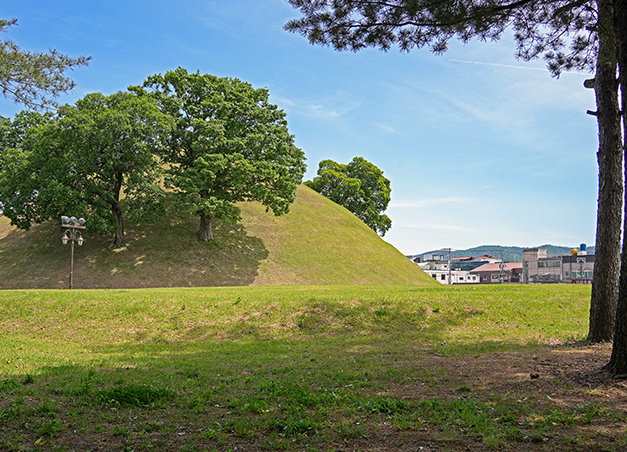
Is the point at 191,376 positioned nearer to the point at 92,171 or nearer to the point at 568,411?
the point at 568,411

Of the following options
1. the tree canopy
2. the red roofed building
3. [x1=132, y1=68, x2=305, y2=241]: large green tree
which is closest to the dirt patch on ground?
the tree canopy

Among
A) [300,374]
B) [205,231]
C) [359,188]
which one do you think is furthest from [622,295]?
[359,188]

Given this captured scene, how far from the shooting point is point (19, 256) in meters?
33.1

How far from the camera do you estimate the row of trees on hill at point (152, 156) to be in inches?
1144

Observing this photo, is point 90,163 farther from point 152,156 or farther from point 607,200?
point 607,200

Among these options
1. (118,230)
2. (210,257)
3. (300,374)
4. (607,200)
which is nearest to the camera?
(300,374)

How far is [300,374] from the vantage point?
8156 millimetres

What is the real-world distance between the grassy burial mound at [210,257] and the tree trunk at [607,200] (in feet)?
80.3

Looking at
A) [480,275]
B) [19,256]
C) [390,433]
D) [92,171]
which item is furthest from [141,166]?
[480,275]

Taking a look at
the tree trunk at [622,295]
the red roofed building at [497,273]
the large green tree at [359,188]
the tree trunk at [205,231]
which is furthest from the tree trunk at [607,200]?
the red roofed building at [497,273]

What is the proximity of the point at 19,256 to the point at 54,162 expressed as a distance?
31.8 feet

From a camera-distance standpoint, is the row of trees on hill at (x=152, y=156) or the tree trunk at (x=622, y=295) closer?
the tree trunk at (x=622, y=295)

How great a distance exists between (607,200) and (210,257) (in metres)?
28.7

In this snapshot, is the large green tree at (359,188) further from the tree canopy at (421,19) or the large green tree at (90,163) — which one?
the tree canopy at (421,19)
